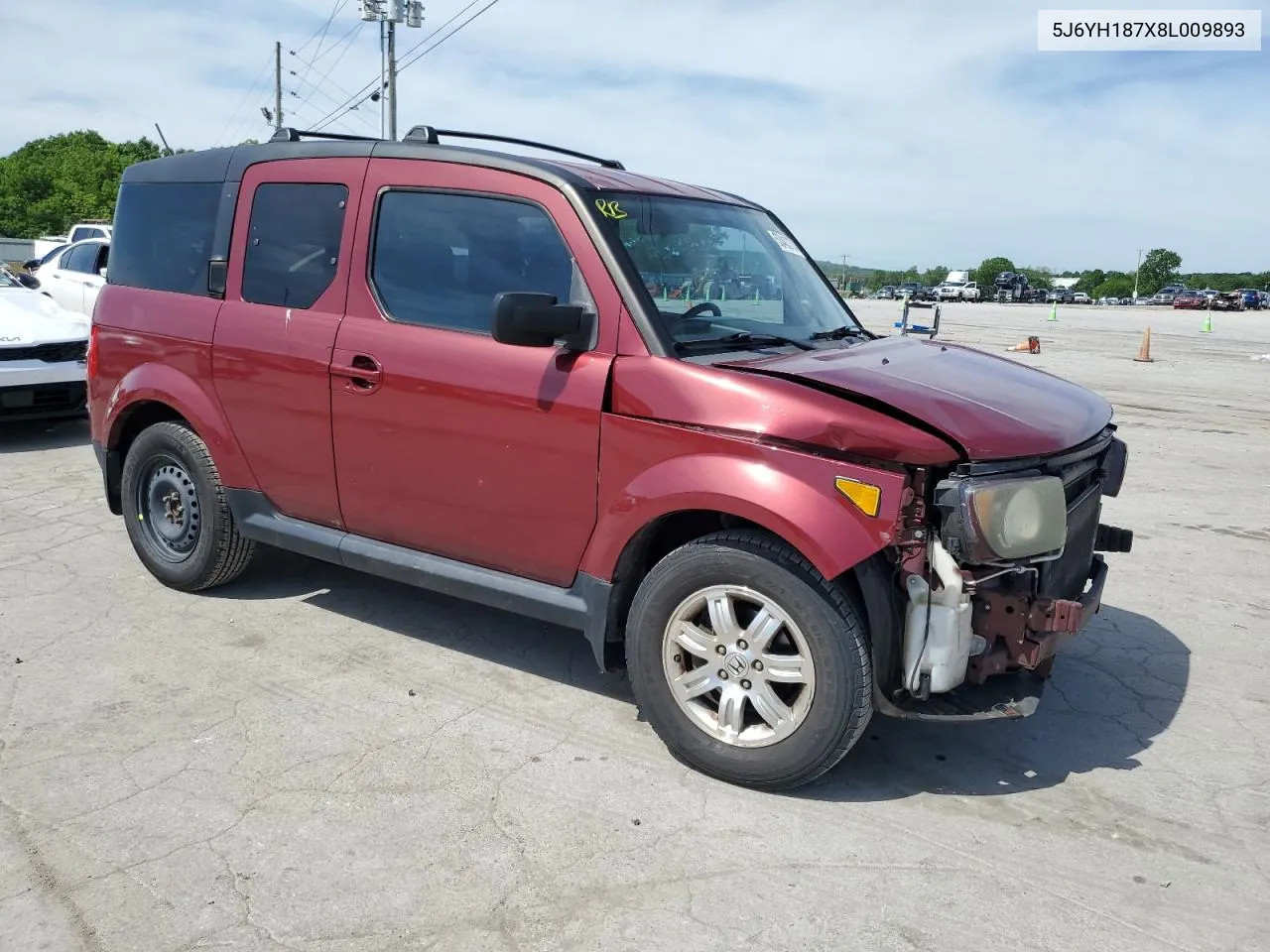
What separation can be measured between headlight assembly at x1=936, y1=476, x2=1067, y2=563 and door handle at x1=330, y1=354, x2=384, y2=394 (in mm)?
2237

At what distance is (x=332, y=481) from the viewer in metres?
4.37

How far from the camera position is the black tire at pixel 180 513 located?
489 cm

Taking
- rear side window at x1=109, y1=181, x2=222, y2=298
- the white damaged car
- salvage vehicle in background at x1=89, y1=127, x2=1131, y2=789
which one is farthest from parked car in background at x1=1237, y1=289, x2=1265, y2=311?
rear side window at x1=109, y1=181, x2=222, y2=298

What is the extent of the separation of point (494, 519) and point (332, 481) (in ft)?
2.98

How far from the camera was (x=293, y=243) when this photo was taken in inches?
176

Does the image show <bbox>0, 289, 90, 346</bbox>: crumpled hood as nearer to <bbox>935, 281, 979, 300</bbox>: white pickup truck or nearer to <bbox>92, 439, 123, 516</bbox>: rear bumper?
<bbox>92, 439, 123, 516</bbox>: rear bumper

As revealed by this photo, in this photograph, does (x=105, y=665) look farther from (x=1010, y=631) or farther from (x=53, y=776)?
(x=1010, y=631)

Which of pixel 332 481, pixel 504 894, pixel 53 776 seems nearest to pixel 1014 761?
pixel 504 894

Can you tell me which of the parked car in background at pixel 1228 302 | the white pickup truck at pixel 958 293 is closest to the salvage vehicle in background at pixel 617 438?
the white pickup truck at pixel 958 293

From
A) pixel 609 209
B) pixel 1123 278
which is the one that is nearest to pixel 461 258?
pixel 609 209

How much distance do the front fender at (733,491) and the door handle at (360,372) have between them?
3.57 feet

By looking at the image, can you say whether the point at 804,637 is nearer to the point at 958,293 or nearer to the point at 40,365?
the point at 40,365

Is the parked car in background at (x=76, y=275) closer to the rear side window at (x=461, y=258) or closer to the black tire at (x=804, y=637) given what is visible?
the rear side window at (x=461, y=258)

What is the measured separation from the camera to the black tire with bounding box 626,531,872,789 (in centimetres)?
317
